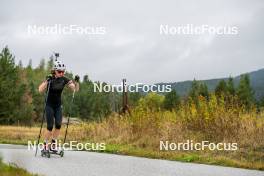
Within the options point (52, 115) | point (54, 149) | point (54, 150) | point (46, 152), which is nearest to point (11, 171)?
point (46, 152)

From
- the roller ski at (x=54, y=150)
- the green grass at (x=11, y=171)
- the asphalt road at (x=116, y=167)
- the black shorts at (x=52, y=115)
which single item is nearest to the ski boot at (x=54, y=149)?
the roller ski at (x=54, y=150)

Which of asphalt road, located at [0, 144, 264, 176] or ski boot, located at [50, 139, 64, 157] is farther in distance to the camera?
ski boot, located at [50, 139, 64, 157]

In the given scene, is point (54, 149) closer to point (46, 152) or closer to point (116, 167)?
point (46, 152)

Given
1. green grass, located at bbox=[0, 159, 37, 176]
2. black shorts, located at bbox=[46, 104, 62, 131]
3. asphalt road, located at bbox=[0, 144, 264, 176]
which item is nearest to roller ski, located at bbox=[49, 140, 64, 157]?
asphalt road, located at bbox=[0, 144, 264, 176]

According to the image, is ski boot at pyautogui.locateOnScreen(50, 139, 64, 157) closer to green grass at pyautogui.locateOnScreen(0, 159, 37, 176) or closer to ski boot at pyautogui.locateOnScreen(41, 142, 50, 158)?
ski boot at pyautogui.locateOnScreen(41, 142, 50, 158)

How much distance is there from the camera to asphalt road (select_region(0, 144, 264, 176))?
1058 centimetres

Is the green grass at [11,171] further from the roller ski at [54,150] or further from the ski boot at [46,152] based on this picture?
the roller ski at [54,150]

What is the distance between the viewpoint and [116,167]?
11.7 m

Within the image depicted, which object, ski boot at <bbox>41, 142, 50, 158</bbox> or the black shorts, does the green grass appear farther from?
the black shorts

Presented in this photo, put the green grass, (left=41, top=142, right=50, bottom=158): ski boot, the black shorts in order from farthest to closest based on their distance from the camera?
the black shorts < (left=41, top=142, right=50, bottom=158): ski boot < the green grass

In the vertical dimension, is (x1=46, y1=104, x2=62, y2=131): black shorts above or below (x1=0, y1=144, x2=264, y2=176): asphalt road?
above

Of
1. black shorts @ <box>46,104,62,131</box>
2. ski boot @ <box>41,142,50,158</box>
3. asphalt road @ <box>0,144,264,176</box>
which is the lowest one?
asphalt road @ <box>0,144,264,176</box>

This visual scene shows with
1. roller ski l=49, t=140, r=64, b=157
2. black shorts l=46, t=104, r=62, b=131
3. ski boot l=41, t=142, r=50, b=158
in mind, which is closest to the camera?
ski boot l=41, t=142, r=50, b=158

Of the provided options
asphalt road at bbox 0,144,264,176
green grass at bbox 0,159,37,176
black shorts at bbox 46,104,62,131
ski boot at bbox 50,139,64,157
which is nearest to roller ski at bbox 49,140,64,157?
ski boot at bbox 50,139,64,157
